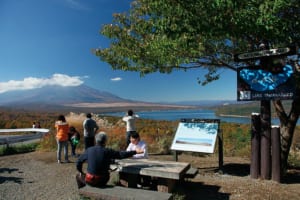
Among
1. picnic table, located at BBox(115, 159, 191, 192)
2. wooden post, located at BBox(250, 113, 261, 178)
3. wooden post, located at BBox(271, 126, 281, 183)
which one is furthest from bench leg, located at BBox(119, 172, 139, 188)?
wooden post, located at BBox(271, 126, 281, 183)

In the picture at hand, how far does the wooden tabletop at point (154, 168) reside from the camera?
5055 millimetres

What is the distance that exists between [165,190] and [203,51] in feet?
13.2

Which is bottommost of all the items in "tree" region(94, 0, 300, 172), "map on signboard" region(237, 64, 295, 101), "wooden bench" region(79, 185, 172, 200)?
"wooden bench" region(79, 185, 172, 200)

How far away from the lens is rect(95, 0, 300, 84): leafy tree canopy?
5453 mm

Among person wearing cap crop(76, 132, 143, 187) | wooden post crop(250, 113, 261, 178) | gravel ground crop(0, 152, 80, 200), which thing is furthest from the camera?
wooden post crop(250, 113, 261, 178)

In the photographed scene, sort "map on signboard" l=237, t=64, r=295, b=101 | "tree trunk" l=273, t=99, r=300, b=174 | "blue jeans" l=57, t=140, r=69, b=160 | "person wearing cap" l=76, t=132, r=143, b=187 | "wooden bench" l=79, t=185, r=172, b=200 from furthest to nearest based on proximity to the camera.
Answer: "blue jeans" l=57, t=140, r=69, b=160
"tree trunk" l=273, t=99, r=300, b=174
"map on signboard" l=237, t=64, r=295, b=101
"person wearing cap" l=76, t=132, r=143, b=187
"wooden bench" l=79, t=185, r=172, b=200

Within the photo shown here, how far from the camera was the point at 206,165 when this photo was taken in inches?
351

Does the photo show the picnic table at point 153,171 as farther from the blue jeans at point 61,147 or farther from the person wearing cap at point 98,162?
the blue jeans at point 61,147

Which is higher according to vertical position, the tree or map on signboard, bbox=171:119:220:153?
the tree

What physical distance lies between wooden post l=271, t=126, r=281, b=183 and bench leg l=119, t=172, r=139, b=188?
3.17 meters

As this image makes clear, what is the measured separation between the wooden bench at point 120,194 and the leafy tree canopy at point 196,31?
321 centimetres

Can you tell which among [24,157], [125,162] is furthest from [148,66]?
[24,157]

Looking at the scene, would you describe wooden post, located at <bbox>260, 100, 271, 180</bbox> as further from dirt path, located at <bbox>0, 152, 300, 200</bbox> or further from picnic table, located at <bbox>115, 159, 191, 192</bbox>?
picnic table, located at <bbox>115, 159, 191, 192</bbox>

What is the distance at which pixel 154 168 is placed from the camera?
530cm
